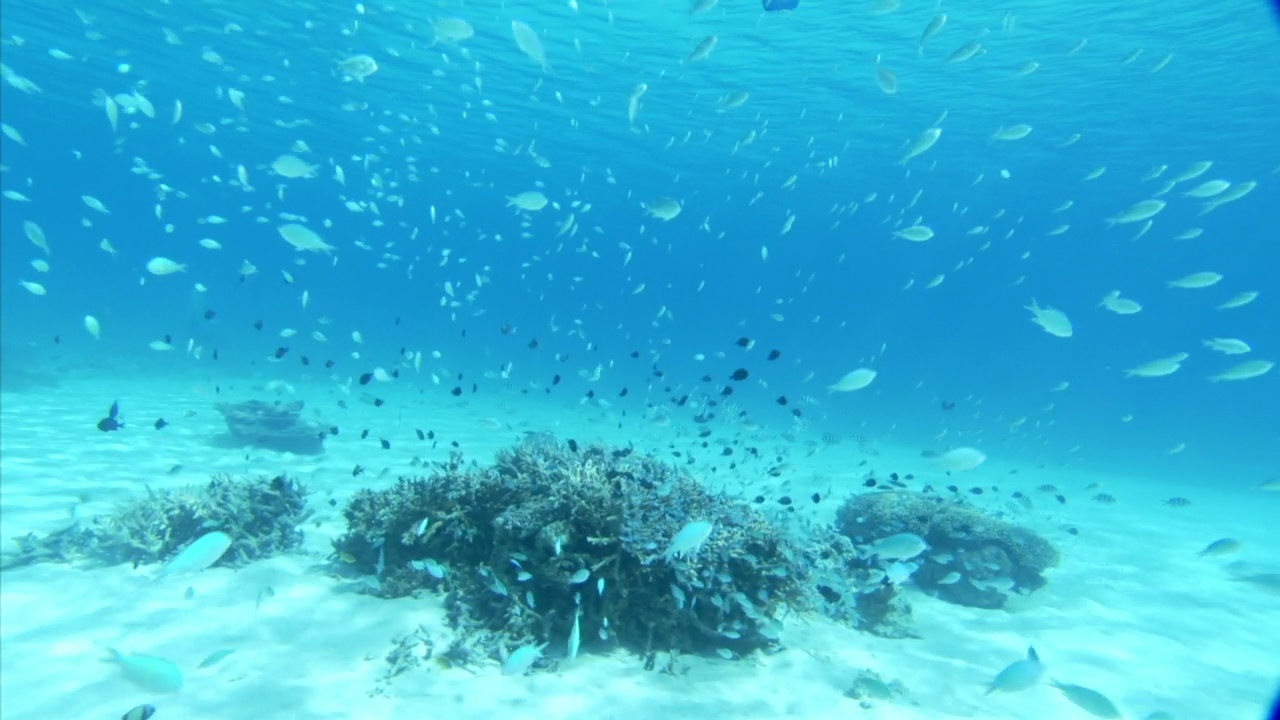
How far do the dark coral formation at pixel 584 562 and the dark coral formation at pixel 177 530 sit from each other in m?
1.47

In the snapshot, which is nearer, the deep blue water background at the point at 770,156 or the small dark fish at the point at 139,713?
the small dark fish at the point at 139,713

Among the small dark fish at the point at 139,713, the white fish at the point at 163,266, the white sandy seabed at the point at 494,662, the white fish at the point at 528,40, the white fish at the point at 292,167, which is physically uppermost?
the white fish at the point at 528,40

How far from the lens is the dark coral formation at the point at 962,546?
995 cm

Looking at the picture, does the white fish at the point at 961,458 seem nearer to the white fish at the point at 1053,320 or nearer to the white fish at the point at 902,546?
the white fish at the point at 902,546

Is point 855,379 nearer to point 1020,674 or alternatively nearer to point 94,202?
point 1020,674

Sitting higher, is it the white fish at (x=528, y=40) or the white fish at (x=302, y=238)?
the white fish at (x=528, y=40)

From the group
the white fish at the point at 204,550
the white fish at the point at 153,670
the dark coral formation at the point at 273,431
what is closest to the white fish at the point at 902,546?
the white fish at the point at 204,550

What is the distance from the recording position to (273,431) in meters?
16.1

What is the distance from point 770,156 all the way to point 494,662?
3904cm

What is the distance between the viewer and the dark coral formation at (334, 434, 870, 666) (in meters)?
6.09

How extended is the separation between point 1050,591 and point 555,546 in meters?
9.07

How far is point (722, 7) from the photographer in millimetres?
23359

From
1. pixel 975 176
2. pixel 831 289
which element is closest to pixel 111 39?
pixel 975 176

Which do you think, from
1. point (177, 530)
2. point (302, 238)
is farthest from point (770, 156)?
point (177, 530)
